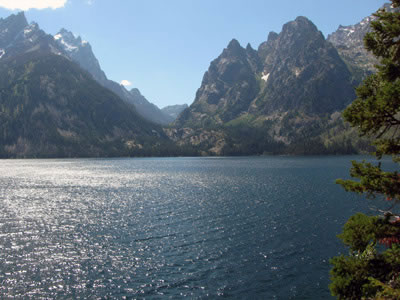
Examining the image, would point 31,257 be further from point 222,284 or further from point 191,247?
point 222,284

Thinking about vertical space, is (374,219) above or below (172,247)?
above

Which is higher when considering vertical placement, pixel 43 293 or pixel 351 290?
pixel 351 290

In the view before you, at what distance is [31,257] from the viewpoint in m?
41.9

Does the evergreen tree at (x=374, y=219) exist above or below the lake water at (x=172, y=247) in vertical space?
above

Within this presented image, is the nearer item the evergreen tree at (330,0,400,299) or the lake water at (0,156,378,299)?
the evergreen tree at (330,0,400,299)

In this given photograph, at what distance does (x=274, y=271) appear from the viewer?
36969 millimetres

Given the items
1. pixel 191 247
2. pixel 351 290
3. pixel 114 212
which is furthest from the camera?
pixel 114 212

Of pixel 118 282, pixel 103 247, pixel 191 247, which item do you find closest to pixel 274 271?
pixel 191 247

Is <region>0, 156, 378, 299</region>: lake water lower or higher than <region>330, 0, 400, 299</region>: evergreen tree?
lower

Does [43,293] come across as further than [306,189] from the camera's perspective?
No

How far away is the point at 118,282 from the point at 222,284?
1209 centimetres

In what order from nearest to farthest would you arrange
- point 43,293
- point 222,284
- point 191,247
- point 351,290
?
point 351,290 < point 43,293 < point 222,284 < point 191,247

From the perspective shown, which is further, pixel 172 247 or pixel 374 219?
pixel 172 247

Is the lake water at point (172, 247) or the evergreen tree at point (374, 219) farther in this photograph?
the lake water at point (172, 247)
